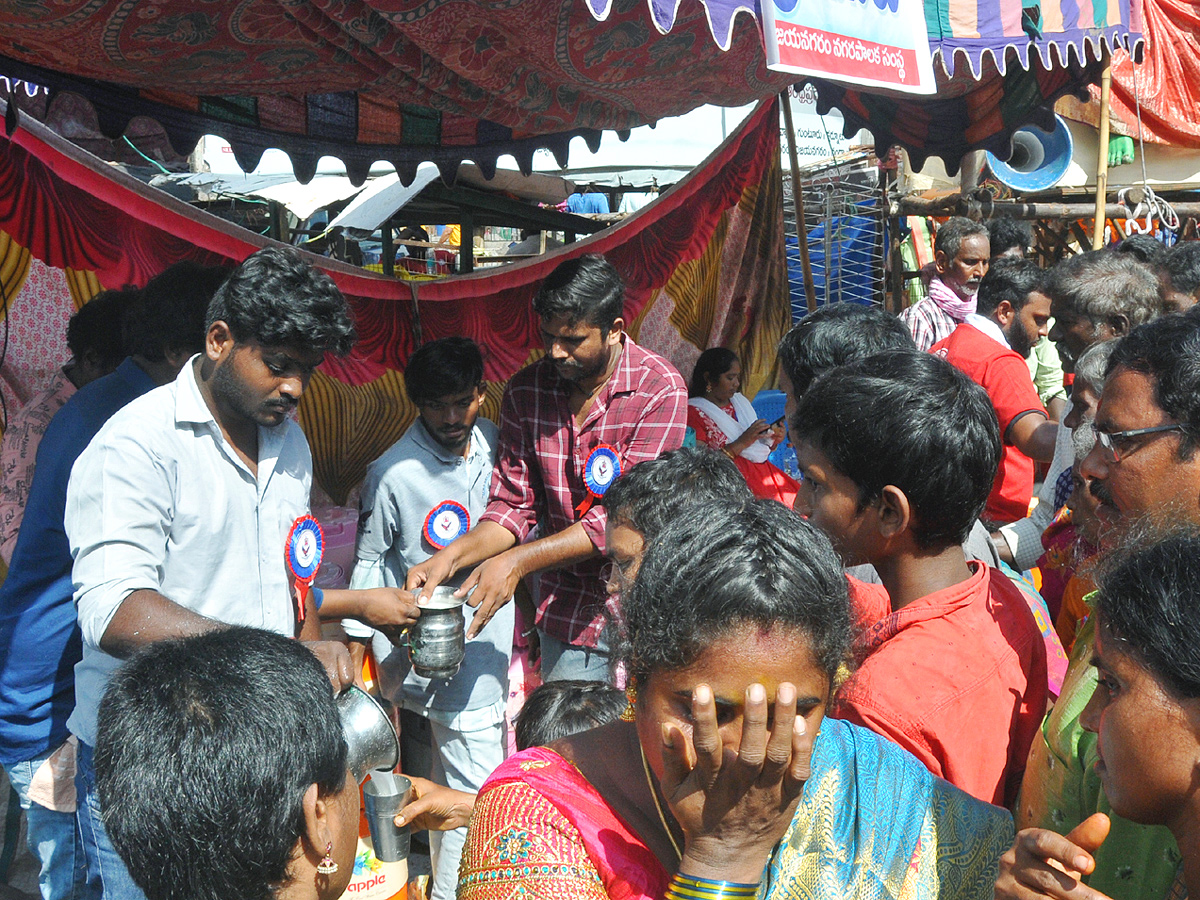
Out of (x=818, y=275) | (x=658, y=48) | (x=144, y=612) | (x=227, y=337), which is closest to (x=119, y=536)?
(x=144, y=612)

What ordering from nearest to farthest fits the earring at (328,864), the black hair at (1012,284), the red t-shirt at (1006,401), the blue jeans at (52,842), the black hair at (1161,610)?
the black hair at (1161,610) < the earring at (328,864) < the blue jeans at (52,842) < the red t-shirt at (1006,401) < the black hair at (1012,284)

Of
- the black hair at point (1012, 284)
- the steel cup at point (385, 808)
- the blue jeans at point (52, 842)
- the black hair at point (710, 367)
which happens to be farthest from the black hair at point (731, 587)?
the black hair at point (1012, 284)

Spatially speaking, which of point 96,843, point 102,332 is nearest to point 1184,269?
point 102,332

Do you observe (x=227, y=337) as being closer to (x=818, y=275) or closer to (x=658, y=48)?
(x=658, y=48)

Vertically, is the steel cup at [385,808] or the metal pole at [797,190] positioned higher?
the metal pole at [797,190]

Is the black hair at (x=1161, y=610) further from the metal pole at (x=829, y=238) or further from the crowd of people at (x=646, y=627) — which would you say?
the metal pole at (x=829, y=238)

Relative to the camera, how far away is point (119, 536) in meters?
1.87

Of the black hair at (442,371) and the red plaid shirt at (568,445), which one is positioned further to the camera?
the black hair at (442,371)

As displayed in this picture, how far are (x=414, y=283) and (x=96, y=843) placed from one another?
2258 mm

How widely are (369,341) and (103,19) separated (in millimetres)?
1390

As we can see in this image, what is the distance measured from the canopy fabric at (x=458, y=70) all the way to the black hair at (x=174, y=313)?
2.70ft

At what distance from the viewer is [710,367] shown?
4.38 metres

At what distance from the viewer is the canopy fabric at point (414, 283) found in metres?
2.92

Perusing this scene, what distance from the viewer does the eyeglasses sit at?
4.79ft
